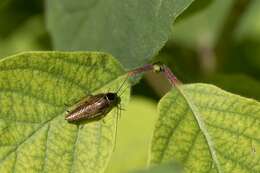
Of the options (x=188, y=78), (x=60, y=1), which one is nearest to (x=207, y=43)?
(x=188, y=78)

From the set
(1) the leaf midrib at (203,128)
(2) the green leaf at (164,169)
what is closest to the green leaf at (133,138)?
(1) the leaf midrib at (203,128)

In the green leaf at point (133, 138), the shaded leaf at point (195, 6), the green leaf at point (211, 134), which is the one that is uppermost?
the shaded leaf at point (195, 6)

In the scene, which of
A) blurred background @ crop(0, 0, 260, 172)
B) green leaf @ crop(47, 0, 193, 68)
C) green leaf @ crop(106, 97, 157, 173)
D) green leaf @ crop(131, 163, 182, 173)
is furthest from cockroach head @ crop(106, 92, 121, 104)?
green leaf @ crop(106, 97, 157, 173)

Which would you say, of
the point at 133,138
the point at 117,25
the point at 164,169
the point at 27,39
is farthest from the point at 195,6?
the point at 27,39

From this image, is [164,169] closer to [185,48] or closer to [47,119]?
[47,119]

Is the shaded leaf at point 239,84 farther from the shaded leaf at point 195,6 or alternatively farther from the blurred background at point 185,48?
the shaded leaf at point 195,6

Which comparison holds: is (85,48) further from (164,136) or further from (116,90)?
(164,136)

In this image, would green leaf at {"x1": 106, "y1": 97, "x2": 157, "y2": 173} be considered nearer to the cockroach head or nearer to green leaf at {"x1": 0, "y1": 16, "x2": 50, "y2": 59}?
green leaf at {"x1": 0, "y1": 16, "x2": 50, "y2": 59}

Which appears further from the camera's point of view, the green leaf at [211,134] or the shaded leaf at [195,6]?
the shaded leaf at [195,6]
